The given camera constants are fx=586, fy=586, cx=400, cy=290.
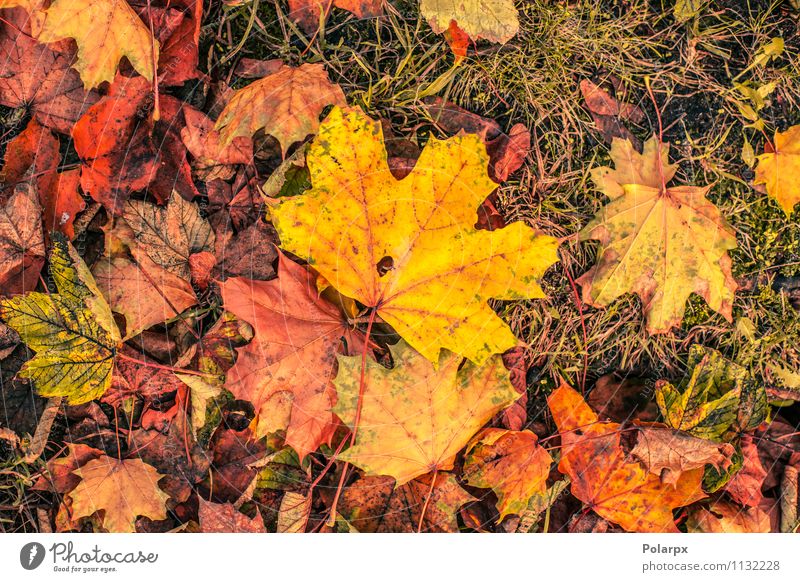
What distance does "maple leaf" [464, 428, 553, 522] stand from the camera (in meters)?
1.33

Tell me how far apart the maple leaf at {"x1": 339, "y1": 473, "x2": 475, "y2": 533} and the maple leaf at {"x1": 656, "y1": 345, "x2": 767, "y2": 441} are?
1.70 ft

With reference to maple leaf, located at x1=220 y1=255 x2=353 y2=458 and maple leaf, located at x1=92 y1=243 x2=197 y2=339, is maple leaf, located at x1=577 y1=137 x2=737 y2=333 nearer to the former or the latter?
maple leaf, located at x1=220 y1=255 x2=353 y2=458

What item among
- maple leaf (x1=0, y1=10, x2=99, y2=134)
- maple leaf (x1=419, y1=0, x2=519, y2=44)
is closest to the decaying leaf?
maple leaf (x1=419, y1=0, x2=519, y2=44)

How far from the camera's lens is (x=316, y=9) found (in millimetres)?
1316

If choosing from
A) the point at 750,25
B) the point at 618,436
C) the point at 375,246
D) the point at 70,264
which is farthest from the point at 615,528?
the point at 70,264

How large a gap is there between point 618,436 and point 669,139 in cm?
71

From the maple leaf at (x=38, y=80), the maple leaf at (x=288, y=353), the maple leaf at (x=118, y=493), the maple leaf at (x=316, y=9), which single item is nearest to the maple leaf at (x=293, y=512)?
the maple leaf at (x=288, y=353)

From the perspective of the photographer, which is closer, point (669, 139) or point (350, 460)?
point (350, 460)

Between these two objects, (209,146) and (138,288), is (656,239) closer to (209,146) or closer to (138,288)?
(209,146)

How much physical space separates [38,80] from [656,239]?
4.62ft

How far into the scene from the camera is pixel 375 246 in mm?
1208

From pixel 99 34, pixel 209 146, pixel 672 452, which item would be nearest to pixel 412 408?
pixel 672 452

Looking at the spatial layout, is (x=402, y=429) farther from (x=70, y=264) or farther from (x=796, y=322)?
(x=796, y=322)

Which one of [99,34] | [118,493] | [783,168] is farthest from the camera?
[783,168]
